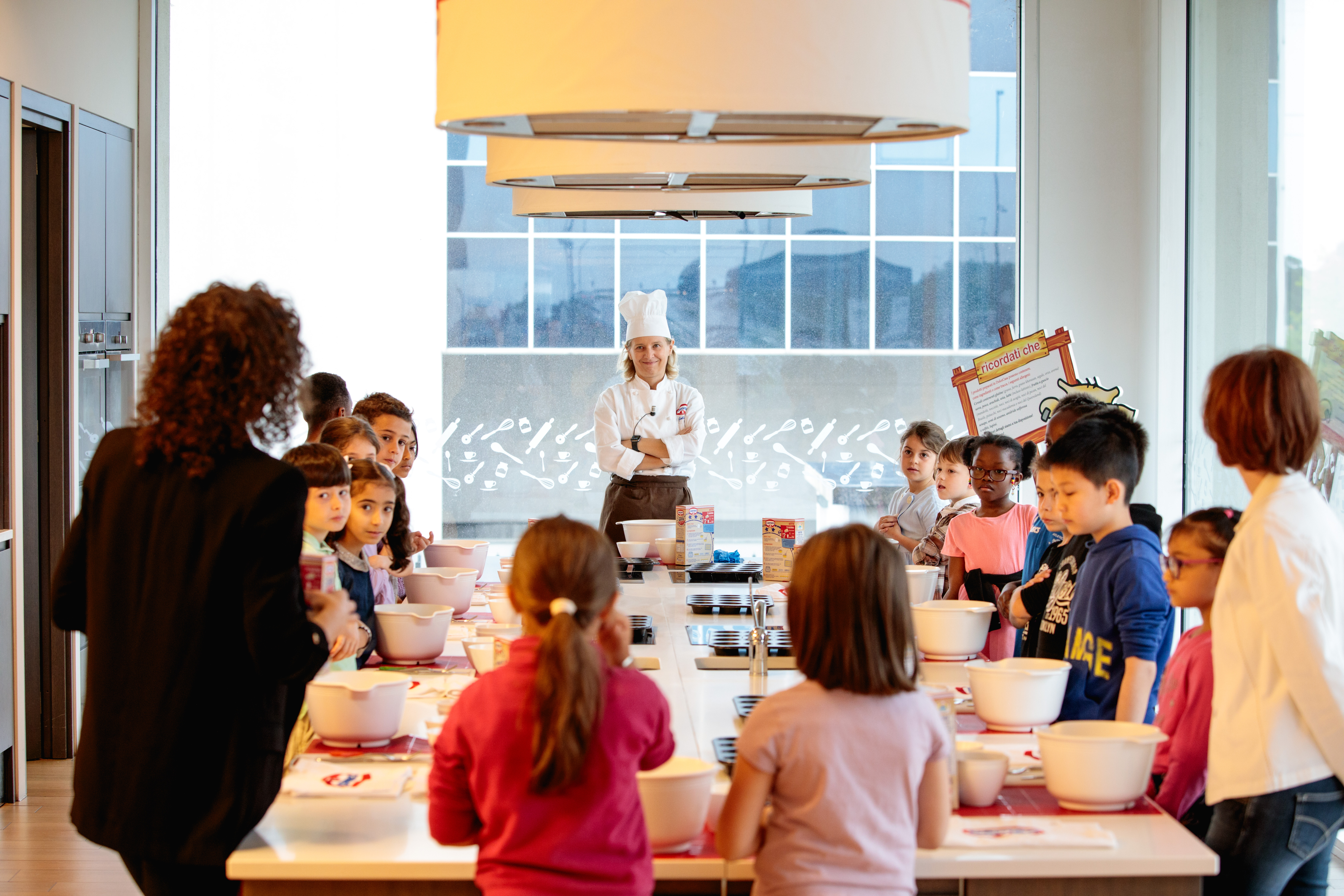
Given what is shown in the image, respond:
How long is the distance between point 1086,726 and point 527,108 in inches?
46.8

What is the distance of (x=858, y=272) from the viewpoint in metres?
6.09

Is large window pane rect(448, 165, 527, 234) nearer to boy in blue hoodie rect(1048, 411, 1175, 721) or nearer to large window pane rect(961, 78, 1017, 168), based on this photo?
large window pane rect(961, 78, 1017, 168)

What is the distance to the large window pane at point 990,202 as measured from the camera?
6020mm

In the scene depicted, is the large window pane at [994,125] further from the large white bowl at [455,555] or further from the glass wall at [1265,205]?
the large white bowl at [455,555]

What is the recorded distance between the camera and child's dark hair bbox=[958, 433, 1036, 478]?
3680 mm

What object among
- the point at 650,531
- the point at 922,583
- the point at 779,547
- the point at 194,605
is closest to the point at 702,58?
the point at 194,605

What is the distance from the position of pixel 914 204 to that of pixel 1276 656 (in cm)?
439

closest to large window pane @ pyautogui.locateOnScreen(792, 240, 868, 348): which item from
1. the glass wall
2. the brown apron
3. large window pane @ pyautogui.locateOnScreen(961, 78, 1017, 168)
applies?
large window pane @ pyautogui.locateOnScreen(961, 78, 1017, 168)

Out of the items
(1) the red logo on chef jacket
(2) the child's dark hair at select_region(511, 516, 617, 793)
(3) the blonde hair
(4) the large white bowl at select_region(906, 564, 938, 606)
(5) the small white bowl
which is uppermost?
(3) the blonde hair

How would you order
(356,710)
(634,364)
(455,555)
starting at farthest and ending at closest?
(634,364) → (455,555) → (356,710)

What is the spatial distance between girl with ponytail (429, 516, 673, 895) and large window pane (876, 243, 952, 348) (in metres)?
4.69

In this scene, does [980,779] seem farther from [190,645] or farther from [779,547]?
[779,547]

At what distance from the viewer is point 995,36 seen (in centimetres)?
596

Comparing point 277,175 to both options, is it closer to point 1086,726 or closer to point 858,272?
point 858,272
